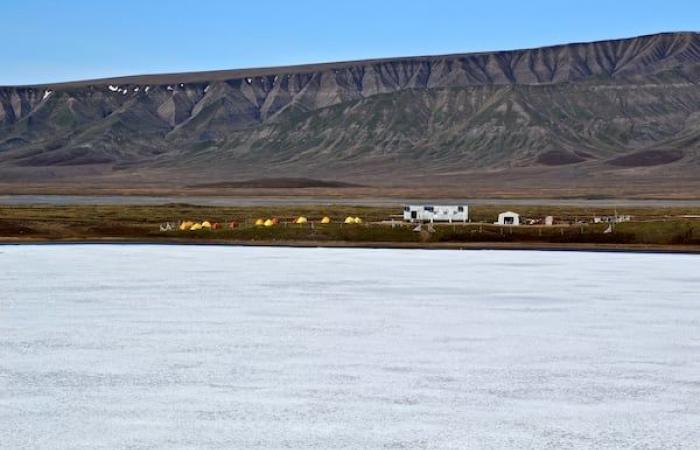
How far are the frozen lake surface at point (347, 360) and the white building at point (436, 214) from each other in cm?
3861

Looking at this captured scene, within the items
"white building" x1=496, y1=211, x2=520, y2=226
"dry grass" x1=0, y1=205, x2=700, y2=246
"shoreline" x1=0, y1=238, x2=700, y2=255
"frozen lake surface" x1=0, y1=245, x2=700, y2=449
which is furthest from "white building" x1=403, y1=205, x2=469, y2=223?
"frozen lake surface" x1=0, y1=245, x2=700, y2=449

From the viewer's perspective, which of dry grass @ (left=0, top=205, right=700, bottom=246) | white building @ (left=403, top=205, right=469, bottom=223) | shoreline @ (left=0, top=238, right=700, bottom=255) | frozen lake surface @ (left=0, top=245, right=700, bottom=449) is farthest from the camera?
white building @ (left=403, top=205, right=469, bottom=223)

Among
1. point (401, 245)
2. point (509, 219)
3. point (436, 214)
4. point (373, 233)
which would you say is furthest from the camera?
point (436, 214)

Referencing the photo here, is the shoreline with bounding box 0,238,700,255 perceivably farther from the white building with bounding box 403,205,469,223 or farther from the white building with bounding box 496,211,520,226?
the white building with bounding box 403,205,469,223

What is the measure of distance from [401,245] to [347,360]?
44.5 meters

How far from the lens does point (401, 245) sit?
231ft

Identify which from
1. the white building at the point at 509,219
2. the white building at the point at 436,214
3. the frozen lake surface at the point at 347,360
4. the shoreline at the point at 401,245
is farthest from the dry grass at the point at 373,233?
the frozen lake surface at the point at 347,360

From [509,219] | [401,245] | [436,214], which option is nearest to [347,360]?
[401,245]

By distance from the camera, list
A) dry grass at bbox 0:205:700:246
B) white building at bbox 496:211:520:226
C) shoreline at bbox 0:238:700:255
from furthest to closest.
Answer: white building at bbox 496:211:520:226
dry grass at bbox 0:205:700:246
shoreline at bbox 0:238:700:255

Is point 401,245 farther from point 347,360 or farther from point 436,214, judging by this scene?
point 347,360

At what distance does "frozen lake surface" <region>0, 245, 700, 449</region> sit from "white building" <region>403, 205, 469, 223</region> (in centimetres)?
3861

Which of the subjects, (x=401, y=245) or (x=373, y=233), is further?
(x=373, y=233)

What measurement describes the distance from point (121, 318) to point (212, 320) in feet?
8.47

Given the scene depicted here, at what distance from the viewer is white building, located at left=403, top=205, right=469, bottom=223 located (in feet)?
283
